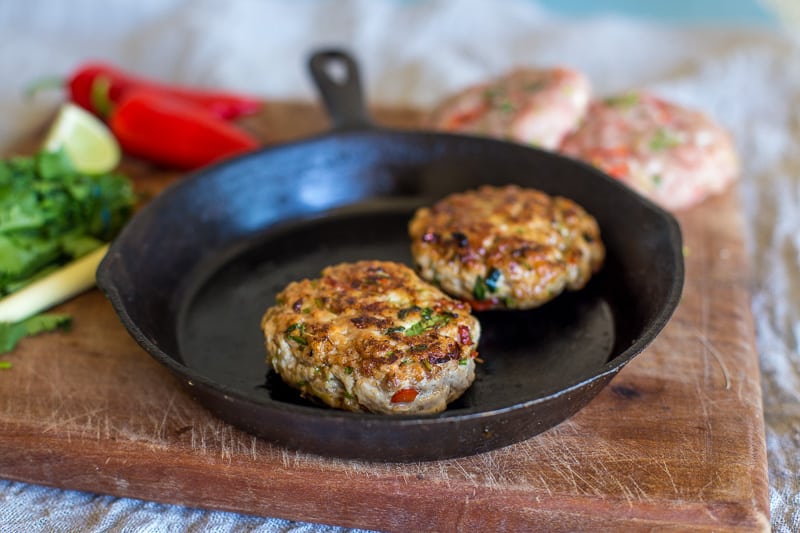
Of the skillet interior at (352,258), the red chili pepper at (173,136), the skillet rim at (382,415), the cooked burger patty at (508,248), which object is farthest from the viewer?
the red chili pepper at (173,136)

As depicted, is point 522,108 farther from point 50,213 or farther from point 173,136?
point 50,213

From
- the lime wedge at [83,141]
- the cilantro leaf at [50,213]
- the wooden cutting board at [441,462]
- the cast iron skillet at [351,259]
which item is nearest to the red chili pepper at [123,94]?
the lime wedge at [83,141]

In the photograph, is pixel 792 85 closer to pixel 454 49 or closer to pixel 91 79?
pixel 454 49

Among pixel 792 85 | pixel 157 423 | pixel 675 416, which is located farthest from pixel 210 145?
pixel 792 85

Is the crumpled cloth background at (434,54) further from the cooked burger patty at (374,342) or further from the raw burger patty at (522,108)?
the cooked burger patty at (374,342)

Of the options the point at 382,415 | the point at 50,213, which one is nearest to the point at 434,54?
the point at 50,213

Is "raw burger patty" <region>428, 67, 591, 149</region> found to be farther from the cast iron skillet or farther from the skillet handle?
the skillet handle
